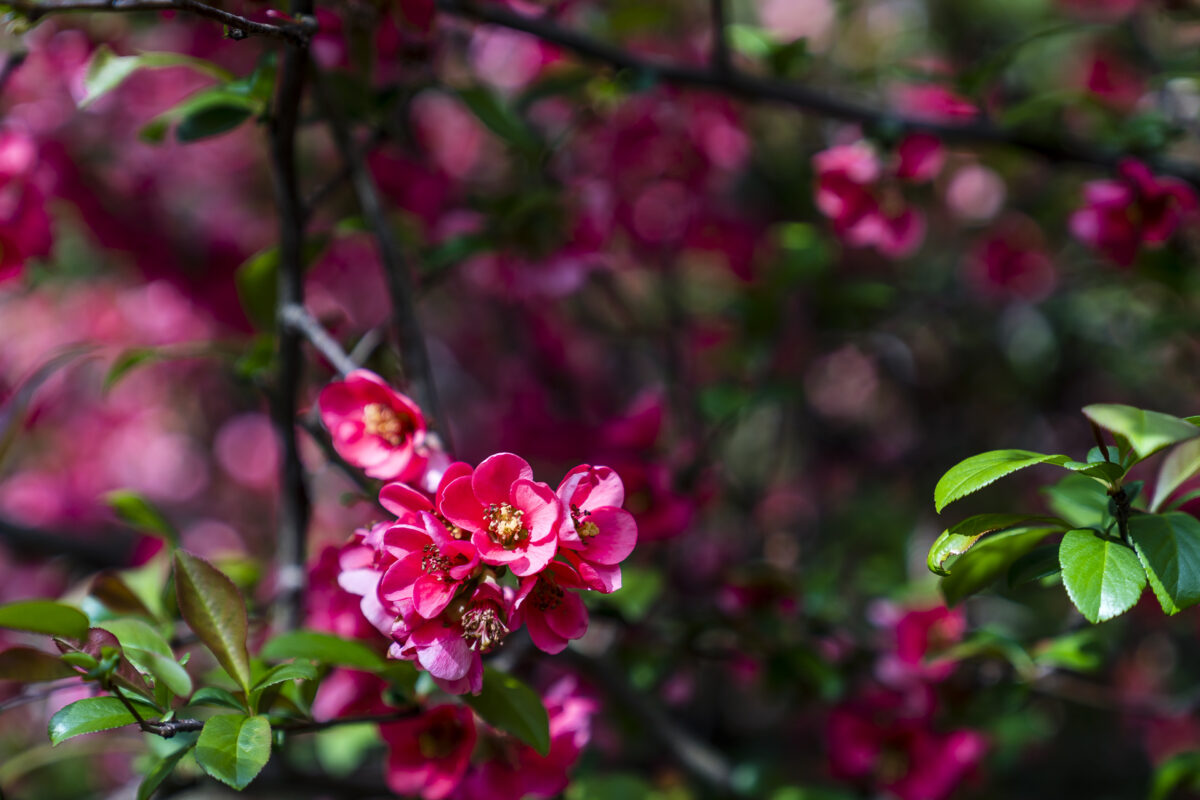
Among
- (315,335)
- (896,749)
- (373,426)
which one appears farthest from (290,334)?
(896,749)

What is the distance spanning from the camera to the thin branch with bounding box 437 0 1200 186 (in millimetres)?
1106

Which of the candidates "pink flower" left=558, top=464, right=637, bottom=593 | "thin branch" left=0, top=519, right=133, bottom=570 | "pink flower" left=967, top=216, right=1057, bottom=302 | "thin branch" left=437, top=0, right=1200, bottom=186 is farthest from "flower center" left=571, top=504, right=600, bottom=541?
"pink flower" left=967, top=216, right=1057, bottom=302

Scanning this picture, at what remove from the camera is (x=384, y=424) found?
75 centimetres

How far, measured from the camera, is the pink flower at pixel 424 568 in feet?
1.93

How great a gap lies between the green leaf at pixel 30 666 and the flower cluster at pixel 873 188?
1023 millimetres

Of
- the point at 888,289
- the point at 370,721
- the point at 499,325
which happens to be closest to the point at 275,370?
the point at 370,721

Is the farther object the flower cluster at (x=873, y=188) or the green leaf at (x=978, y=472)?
the flower cluster at (x=873, y=188)

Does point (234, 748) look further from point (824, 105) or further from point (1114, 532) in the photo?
point (824, 105)

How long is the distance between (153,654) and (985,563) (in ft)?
2.29

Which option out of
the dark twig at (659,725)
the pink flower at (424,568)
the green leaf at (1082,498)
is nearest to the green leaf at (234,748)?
the pink flower at (424,568)

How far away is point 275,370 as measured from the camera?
922 millimetres

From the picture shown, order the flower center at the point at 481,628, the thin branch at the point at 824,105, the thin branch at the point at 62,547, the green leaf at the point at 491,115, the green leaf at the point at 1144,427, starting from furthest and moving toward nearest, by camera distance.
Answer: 1. the thin branch at the point at 62,547
2. the thin branch at the point at 824,105
3. the green leaf at the point at 491,115
4. the flower center at the point at 481,628
5. the green leaf at the point at 1144,427

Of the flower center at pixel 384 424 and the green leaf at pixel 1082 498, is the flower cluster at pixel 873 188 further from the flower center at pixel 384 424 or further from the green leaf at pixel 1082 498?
the flower center at pixel 384 424

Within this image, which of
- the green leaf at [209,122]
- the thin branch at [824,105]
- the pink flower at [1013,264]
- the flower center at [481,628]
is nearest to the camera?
the flower center at [481,628]
